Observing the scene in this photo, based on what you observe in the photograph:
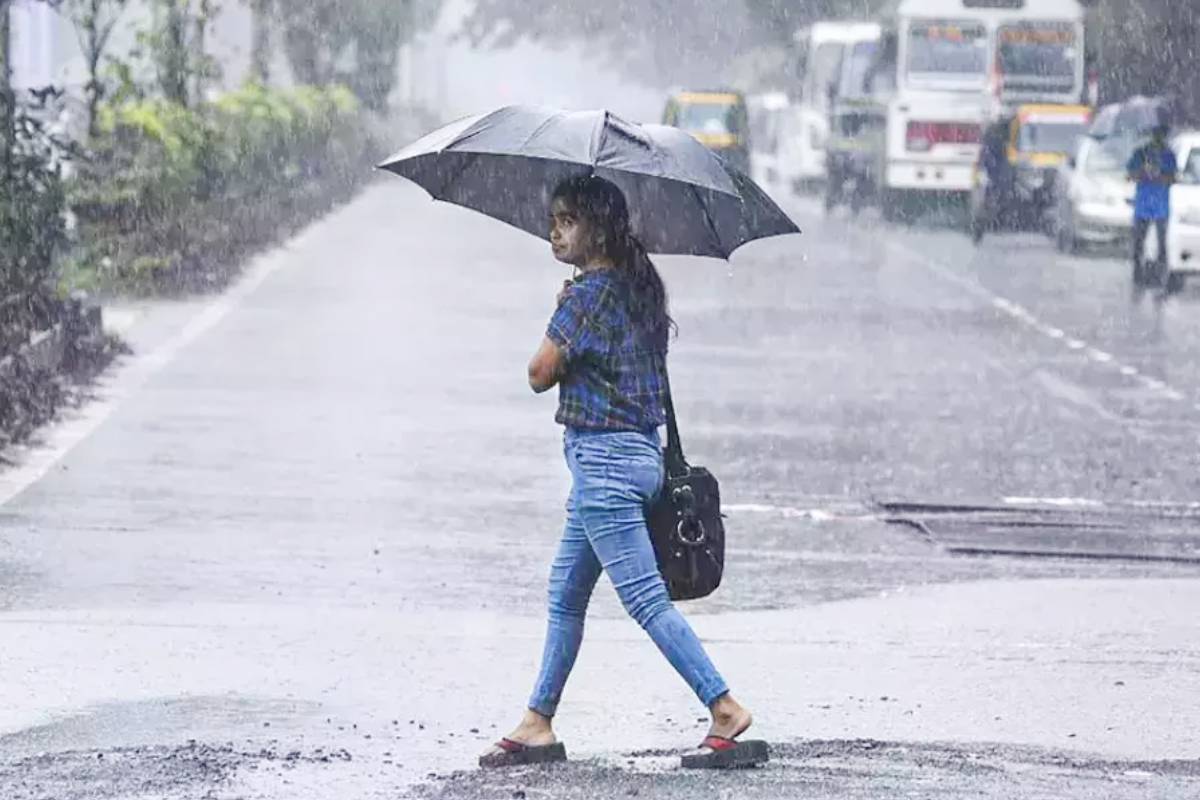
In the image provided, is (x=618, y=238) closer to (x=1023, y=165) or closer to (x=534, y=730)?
(x=534, y=730)

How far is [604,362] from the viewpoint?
6988mm

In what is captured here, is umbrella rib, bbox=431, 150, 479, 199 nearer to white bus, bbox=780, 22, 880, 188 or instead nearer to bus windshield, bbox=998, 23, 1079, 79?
bus windshield, bbox=998, 23, 1079, 79

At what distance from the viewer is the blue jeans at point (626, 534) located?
23.1 ft

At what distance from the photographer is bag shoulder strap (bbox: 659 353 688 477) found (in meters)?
7.09

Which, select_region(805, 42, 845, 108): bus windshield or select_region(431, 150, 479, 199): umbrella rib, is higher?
select_region(431, 150, 479, 199): umbrella rib

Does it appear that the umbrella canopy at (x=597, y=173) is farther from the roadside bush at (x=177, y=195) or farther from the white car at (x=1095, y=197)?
the white car at (x=1095, y=197)

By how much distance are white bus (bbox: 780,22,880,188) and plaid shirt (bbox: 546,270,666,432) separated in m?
45.2

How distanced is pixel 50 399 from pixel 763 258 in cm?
1889

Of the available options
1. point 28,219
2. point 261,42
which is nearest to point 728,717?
point 28,219

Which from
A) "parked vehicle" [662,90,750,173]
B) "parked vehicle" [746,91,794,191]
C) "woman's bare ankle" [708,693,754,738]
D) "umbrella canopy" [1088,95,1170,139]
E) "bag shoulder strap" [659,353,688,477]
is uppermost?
"bag shoulder strap" [659,353,688,477]

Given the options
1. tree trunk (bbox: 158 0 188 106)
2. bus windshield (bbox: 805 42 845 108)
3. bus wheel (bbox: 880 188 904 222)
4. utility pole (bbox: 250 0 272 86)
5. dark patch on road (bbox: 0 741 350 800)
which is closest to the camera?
dark patch on road (bbox: 0 741 350 800)

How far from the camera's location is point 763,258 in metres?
34.3

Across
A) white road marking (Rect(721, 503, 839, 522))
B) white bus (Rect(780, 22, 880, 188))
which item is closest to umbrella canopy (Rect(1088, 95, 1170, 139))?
white bus (Rect(780, 22, 880, 188))

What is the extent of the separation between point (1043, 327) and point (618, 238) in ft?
57.8
